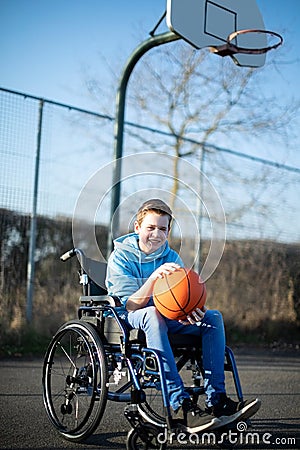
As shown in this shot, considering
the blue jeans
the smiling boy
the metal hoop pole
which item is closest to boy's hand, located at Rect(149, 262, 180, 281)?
the smiling boy

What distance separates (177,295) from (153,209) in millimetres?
562

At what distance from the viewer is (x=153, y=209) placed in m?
4.09

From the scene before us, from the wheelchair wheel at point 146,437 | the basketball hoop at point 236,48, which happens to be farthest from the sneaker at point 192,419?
the basketball hoop at point 236,48

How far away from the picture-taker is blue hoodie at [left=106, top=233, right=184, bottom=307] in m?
4.08

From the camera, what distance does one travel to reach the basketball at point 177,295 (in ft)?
12.6

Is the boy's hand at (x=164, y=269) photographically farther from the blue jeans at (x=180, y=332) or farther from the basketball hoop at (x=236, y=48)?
the basketball hoop at (x=236, y=48)

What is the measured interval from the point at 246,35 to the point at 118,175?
3.34 m

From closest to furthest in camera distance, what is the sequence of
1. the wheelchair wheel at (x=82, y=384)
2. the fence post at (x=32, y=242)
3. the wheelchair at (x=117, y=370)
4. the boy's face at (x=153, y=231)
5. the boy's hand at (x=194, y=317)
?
the wheelchair at (x=117, y=370)
the wheelchair wheel at (x=82, y=384)
the boy's hand at (x=194, y=317)
the boy's face at (x=153, y=231)
the fence post at (x=32, y=242)

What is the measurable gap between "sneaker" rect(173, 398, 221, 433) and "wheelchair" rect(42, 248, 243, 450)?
3.1 inches

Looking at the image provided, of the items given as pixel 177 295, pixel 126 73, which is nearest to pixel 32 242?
pixel 126 73

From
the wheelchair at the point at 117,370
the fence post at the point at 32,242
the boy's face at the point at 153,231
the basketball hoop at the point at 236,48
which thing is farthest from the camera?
the fence post at the point at 32,242

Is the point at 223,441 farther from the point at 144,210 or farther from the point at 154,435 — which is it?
the point at 144,210

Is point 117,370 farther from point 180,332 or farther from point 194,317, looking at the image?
point 194,317

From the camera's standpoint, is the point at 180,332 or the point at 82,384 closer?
the point at 180,332
